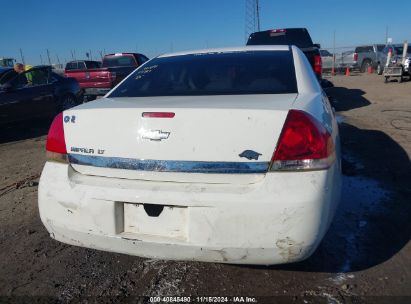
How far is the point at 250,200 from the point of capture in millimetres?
2021

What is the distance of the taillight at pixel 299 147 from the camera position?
2.05 meters

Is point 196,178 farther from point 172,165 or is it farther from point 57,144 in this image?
point 57,144

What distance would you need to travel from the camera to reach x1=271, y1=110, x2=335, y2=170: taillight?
80.7 inches

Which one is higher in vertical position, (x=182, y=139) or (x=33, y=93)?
(x=182, y=139)

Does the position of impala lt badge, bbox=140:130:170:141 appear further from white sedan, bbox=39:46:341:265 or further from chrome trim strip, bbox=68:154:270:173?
chrome trim strip, bbox=68:154:270:173

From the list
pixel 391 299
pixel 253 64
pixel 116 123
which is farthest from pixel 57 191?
pixel 391 299

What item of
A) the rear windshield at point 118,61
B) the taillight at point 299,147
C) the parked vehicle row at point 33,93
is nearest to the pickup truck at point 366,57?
the rear windshield at point 118,61

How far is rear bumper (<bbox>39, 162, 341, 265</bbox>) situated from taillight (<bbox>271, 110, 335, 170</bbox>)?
50 mm

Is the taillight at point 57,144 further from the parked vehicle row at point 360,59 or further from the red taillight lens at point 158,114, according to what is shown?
the parked vehicle row at point 360,59

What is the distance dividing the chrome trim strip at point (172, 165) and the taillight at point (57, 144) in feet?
0.47

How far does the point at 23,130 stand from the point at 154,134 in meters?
7.99

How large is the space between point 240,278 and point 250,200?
857 mm

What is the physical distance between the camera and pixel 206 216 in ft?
6.77

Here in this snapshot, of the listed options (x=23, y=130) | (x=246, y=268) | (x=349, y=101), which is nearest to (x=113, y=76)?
(x=23, y=130)
